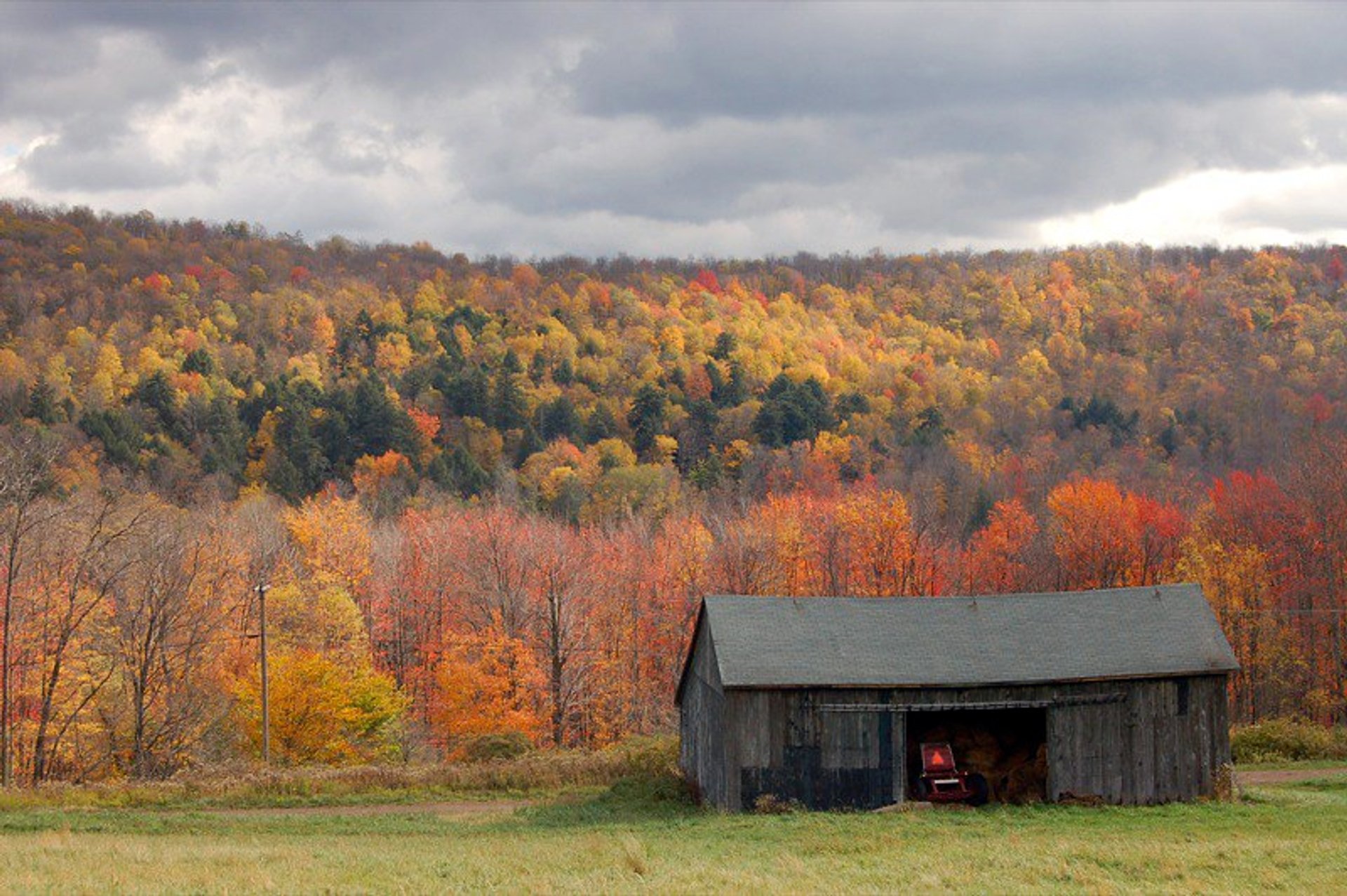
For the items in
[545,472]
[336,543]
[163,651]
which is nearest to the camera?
[163,651]

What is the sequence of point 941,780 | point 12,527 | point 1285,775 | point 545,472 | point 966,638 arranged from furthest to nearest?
point 545,472 → point 12,527 → point 1285,775 → point 966,638 → point 941,780

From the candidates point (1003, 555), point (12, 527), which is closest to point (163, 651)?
point (12, 527)

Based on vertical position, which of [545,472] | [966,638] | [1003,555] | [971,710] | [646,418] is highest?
[646,418]

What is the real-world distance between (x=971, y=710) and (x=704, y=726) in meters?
6.35

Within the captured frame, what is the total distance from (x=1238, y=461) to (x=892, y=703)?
9039 cm

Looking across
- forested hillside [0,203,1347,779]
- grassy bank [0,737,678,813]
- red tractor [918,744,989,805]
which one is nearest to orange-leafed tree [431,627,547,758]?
forested hillside [0,203,1347,779]

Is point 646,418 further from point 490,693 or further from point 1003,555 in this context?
point 490,693

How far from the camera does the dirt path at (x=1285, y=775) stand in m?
37.8

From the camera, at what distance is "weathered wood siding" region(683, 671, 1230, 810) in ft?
110

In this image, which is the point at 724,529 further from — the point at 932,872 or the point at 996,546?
the point at 932,872

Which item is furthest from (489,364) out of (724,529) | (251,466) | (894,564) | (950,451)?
(894,564)

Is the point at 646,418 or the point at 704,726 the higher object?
the point at 646,418

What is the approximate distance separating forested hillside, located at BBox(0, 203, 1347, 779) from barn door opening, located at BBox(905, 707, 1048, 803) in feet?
58.5

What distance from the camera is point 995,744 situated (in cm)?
3525
